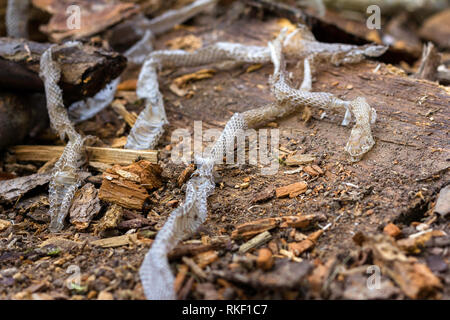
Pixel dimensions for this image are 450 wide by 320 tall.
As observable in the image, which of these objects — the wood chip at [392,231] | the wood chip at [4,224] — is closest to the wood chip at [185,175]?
the wood chip at [4,224]

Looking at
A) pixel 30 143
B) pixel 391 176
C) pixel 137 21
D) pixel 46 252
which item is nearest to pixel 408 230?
pixel 391 176

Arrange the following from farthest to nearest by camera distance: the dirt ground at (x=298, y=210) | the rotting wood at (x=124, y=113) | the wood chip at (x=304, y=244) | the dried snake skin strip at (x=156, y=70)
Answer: the rotting wood at (x=124, y=113)
the dried snake skin strip at (x=156, y=70)
the wood chip at (x=304, y=244)
the dirt ground at (x=298, y=210)

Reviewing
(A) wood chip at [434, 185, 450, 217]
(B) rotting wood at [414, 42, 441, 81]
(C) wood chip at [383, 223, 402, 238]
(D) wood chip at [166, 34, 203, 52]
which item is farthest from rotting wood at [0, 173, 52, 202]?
(B) rotting wood at [414, 42, 441, 81]

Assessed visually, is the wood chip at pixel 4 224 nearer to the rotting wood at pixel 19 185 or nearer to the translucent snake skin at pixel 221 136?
the rotting wood at pixel 19 185

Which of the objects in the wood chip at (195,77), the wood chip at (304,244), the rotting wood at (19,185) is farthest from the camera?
the wood chip at (195,77)

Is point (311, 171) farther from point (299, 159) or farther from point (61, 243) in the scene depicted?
point (61, 243)
